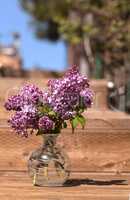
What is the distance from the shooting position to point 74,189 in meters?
6.64

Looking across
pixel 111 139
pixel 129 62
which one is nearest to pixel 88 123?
pixel 111 139

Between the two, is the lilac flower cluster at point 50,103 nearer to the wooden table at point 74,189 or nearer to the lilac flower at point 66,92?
the lilac flower at point 66,92

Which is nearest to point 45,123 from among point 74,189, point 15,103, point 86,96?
point 15,103

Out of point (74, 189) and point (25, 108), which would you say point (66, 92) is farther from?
point (74, 189)

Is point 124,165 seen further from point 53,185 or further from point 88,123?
point 53,185

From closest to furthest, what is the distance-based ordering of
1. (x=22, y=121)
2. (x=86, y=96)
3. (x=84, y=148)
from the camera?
(x=22, y=121)
(x=86, y=96)
(x=84, y=148)

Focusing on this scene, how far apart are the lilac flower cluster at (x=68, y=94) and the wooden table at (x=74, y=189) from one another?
1.92 feet

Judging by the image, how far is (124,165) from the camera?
8.09 metres

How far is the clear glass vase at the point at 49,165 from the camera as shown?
673cm

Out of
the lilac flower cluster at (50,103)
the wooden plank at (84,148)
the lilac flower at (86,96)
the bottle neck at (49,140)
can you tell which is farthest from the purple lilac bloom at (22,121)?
the wooden plank at (84,148)

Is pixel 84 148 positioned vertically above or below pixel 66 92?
below

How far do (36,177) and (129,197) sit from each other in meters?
1.00

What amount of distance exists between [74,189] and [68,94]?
744 mm

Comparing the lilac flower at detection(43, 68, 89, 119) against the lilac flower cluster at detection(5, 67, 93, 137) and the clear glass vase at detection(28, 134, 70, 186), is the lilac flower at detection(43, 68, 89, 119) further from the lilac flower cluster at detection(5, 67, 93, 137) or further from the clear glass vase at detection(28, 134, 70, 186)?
the clear glass vase at detection(28, 134, 70, 186)
